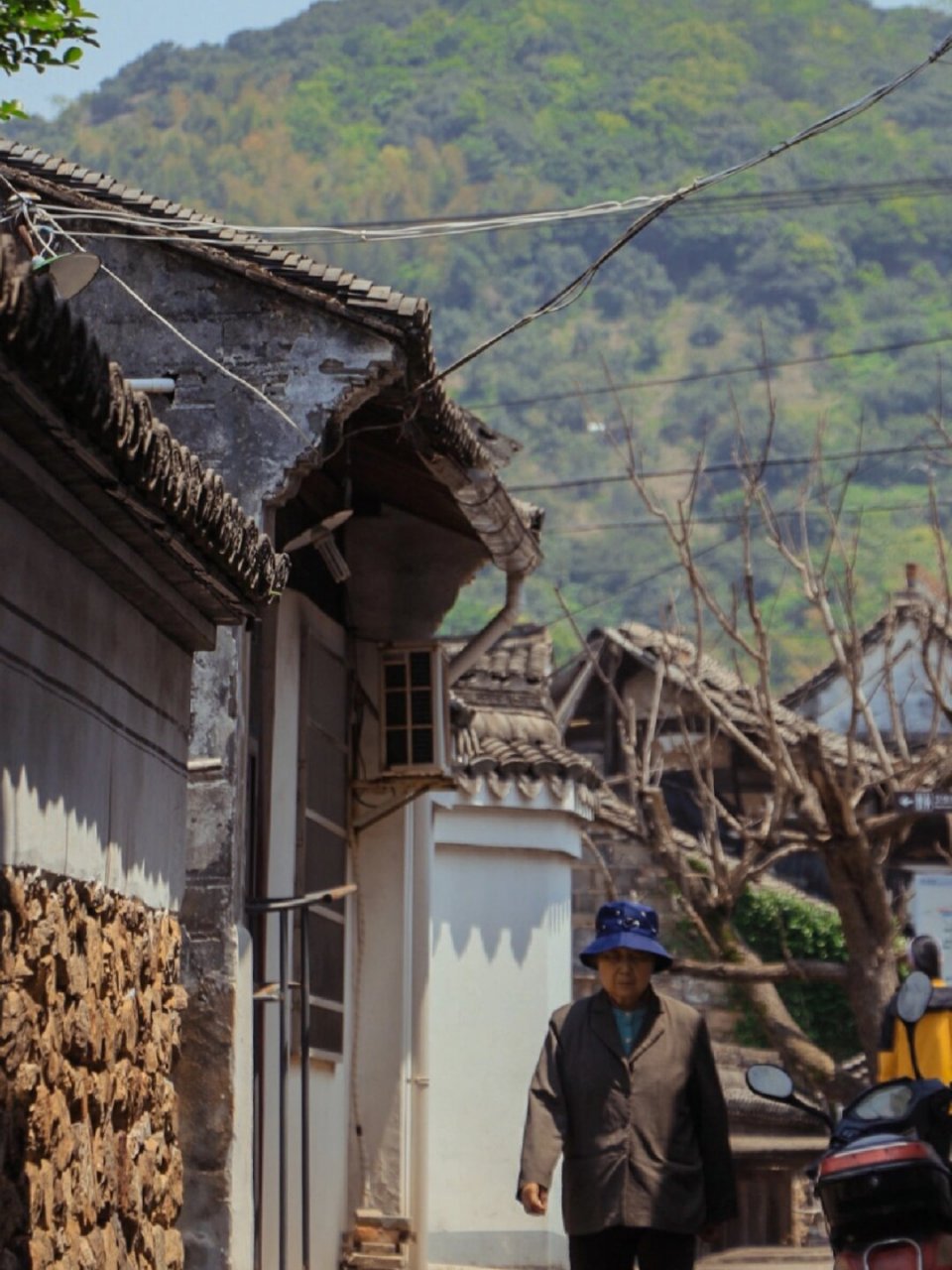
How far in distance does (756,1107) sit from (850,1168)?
2200 cm

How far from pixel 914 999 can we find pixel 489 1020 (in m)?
9.16

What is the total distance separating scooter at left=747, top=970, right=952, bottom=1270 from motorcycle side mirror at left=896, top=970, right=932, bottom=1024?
0.32 metres

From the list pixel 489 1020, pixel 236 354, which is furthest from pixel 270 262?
pixel 489 1020

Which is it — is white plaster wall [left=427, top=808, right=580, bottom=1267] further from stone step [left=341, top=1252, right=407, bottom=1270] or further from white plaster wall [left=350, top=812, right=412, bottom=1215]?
stone step [left=341, top=1252, right=407, bottom=1270]

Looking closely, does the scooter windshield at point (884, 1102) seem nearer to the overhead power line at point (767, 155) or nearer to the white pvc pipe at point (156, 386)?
the overhead power line at point (767, 155)

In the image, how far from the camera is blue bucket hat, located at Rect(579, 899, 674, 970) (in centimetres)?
840

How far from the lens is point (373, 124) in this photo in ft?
448

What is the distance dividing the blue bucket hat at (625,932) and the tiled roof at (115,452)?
6.74ft

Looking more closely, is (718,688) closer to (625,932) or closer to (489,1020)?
(489,1020)

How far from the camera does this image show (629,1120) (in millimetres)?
8250

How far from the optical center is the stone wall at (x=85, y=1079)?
5.41 meters

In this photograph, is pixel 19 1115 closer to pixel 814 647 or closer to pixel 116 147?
pixel 814 647

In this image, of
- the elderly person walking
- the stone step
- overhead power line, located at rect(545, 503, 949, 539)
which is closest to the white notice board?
the stone step

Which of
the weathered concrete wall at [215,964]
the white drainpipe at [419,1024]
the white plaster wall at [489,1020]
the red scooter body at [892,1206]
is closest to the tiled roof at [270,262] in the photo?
the weathered concrete wall at [215,964]
